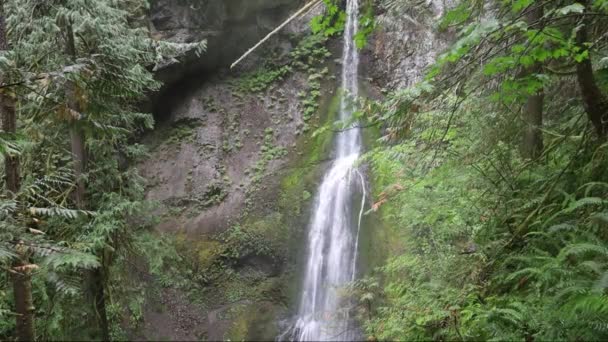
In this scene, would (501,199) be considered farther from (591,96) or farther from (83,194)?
(83,194)

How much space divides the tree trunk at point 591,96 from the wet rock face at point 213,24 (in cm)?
1356

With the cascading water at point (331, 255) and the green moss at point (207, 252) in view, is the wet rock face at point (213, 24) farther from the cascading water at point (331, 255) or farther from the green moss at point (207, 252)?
the green moss at point (207, 252)

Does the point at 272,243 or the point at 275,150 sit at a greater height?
the point at 275,150

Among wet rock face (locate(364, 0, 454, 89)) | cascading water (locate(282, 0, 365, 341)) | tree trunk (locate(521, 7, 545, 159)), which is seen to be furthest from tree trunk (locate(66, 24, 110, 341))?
wet rock face (locate(364, 0, 454, 89))

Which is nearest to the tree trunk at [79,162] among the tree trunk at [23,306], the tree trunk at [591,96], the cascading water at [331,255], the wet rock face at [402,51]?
the tree trunk at [23,306]

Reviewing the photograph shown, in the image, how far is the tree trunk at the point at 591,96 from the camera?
11.6 feet

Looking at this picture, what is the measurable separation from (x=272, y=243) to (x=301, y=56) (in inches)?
282

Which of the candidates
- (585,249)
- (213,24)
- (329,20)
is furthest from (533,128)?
(213,24)

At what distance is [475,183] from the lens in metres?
4.99

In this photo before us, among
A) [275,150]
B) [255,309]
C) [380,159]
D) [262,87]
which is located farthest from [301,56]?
[380,159]

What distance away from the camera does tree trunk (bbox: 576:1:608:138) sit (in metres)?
3.53

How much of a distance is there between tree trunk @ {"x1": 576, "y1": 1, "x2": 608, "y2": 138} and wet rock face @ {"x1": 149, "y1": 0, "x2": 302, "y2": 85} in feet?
44.5

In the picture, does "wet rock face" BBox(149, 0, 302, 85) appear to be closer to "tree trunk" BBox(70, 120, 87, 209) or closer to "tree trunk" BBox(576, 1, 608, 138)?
"tree trunk" BBox(70, 120, 87, 209)

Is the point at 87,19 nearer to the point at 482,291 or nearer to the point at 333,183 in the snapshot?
the point at 482,291
